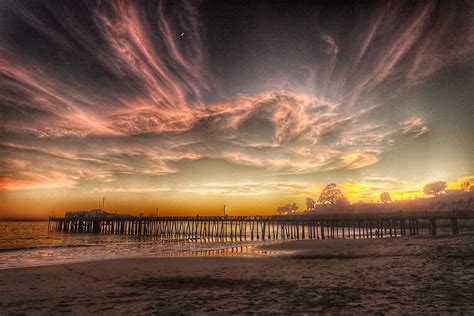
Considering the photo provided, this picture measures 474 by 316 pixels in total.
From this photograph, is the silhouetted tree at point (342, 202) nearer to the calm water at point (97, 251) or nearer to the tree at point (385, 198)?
the tree at point (385, 198)

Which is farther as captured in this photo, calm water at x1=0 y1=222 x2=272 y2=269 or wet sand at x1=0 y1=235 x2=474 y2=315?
calm water at x1=0 y1=222 x2=272 y2=269

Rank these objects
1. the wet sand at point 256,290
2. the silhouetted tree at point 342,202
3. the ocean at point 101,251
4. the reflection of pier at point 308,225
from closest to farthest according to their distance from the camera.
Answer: the wet sand at point 256,290 < the ocean at point 101,251 < the reflection of pier at point 308,225 < the silhouetted tree at point 342,202

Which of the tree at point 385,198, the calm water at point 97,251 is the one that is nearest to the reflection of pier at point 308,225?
the calm water at point 97,251

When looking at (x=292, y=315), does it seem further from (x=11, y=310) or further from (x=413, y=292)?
(x=11, y=310)

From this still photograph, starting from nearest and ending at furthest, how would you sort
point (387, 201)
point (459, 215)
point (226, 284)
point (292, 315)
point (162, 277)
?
point (292, 315), point (226, 284), point (162, 277), point (459, 215), point (387, 201)

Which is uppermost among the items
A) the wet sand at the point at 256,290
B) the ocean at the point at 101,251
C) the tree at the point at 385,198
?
the tree at the point at 385,198

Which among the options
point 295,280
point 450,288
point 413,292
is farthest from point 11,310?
point 450,288


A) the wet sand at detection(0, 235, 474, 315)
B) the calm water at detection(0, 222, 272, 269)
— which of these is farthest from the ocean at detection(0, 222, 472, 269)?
the wet sand at detection(0, 235, 474, 315)

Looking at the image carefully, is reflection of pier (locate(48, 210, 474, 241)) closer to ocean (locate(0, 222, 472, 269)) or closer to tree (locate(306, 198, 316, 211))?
ocean (locate(0, 222, 472, 269))

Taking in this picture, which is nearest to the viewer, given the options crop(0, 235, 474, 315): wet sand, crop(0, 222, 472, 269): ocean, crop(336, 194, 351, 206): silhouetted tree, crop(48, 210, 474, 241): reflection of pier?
crop(0, 235, 474, 315): wet sand

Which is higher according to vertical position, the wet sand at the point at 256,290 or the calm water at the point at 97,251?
the wet sand at the point at 256,290

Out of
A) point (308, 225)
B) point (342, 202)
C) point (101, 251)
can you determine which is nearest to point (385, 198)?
→ point (342, 202)

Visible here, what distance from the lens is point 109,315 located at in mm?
7258

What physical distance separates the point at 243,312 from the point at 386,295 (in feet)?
13.7
